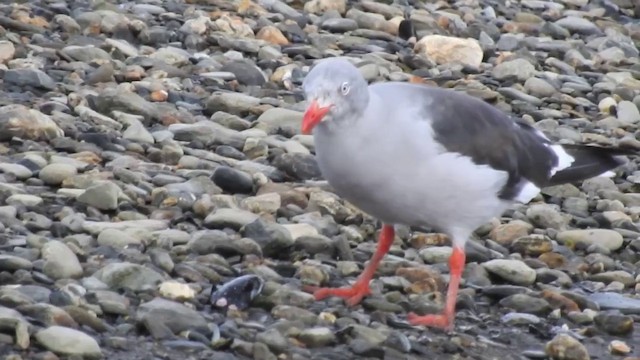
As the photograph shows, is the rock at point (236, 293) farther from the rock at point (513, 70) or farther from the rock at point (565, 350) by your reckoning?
the rock at point (513, 70)

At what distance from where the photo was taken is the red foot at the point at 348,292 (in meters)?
6.15

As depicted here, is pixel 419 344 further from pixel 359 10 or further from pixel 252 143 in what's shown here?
pixel 359 10

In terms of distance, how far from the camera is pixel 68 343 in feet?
16.4

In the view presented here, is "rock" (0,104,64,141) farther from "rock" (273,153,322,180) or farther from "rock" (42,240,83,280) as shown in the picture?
"rock" (42,240,83,280)

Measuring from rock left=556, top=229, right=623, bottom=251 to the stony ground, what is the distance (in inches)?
0.4

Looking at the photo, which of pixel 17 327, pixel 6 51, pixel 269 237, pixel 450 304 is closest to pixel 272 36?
pixel 6 51

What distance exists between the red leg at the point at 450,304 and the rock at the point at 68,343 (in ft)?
5.01

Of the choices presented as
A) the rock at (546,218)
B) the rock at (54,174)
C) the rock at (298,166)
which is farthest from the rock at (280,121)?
the rock at (54,174)

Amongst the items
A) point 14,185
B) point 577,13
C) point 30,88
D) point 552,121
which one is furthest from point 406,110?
point 577,13

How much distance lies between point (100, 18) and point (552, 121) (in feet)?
9.92

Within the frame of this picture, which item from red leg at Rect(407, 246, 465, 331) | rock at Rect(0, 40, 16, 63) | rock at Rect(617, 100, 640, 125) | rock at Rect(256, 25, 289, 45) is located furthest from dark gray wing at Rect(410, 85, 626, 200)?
rock at Rect(256, 25, 289, 45)

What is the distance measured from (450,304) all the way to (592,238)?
5.25 ft

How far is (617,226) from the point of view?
777 cm

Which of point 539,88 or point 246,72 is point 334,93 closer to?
point 246,72
